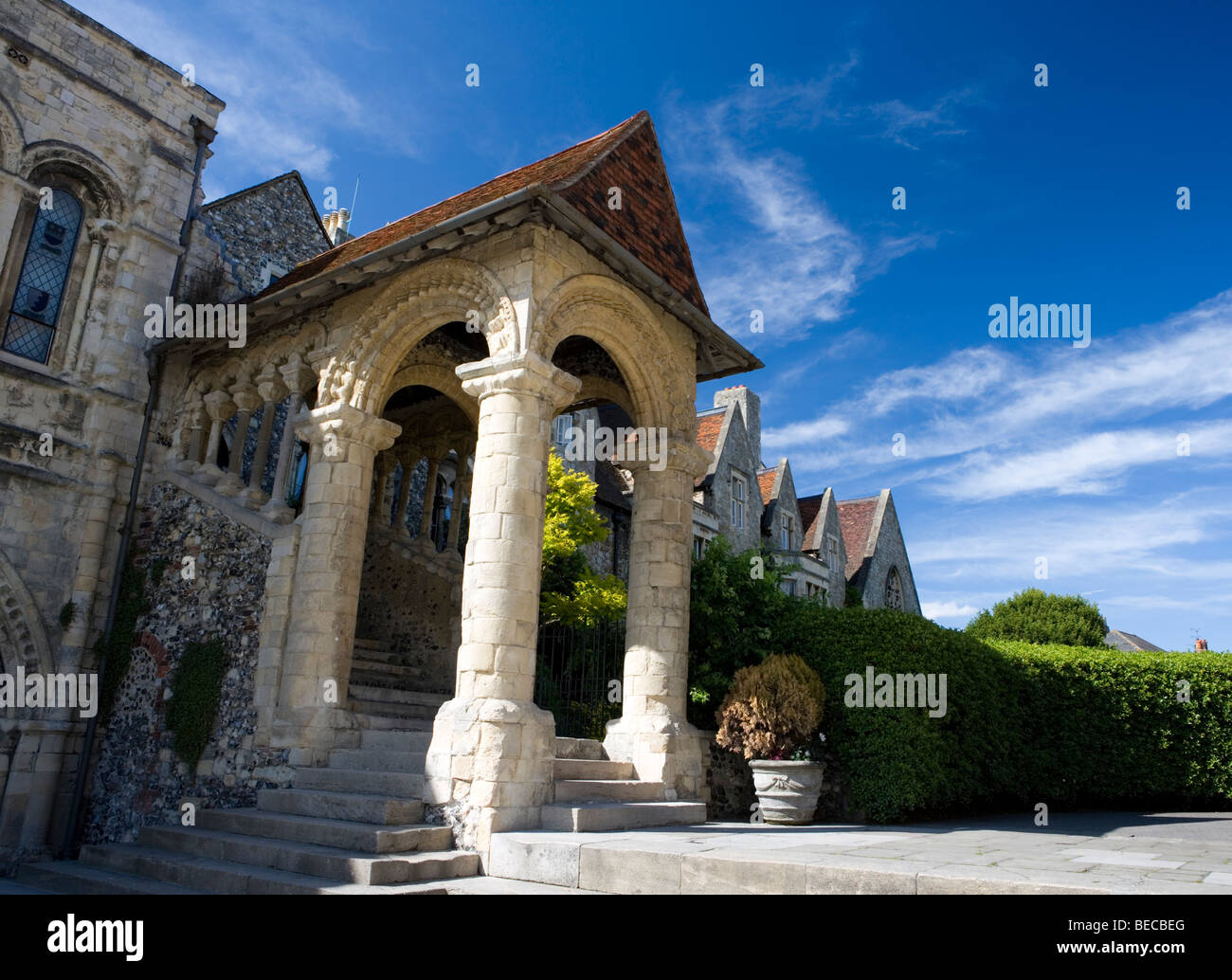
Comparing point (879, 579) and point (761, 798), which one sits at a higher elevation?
point (879, 579)

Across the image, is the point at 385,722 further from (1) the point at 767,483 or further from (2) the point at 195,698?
(1) the point at 767,483

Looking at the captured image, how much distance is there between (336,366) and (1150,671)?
12478 millimetres

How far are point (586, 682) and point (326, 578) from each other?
12.2 feet

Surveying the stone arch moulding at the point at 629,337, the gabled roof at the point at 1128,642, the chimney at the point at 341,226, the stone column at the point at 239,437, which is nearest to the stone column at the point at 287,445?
the stone column at the point at 239,437

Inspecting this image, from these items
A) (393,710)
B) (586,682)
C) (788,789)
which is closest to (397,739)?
(393,710)

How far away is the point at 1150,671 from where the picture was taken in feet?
44.2

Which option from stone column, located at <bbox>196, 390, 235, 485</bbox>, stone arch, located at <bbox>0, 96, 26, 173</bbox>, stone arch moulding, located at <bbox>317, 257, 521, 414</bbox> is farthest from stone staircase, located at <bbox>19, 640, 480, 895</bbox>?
stone arch, located at <bbox>0, 96, 26, 173</bbox>

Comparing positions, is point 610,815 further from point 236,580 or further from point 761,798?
point 236,580

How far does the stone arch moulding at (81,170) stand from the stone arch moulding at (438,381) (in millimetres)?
4728

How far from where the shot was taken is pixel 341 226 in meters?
21.3

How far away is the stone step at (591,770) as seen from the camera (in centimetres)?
780

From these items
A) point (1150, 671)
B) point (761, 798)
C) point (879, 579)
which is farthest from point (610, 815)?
point (879, 579)

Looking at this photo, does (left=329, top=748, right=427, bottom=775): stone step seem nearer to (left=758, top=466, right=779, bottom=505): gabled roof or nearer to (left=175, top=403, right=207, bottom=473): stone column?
(left=175, top=403, right=207, bottom=473): stone column

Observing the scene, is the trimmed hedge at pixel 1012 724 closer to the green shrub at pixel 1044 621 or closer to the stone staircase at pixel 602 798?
the stone staircase at pixel 602 798
